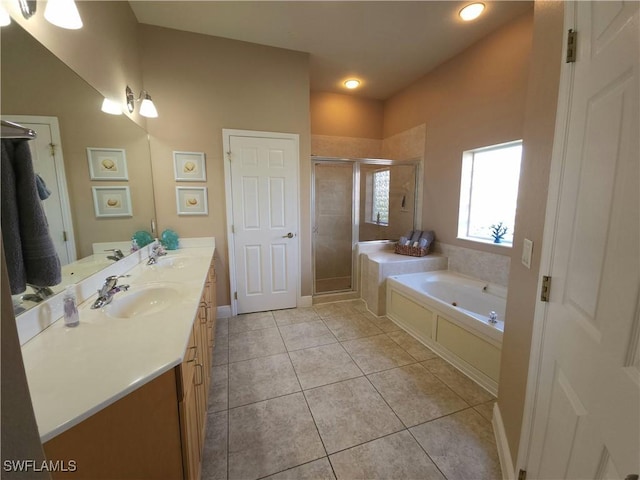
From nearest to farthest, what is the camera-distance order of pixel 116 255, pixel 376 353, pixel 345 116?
pixel 116 255, pixel 376 353, pixel 345 116

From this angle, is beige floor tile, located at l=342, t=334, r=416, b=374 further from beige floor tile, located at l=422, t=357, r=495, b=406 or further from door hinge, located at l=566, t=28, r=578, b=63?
door hinge, located at l=566, t=28, r=578, b=63

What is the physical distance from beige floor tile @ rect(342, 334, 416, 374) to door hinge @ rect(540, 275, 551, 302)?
1.42 m

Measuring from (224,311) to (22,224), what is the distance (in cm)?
243

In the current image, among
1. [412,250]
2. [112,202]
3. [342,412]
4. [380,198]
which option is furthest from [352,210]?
[112,202]

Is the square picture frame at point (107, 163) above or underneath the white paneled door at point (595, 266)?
above

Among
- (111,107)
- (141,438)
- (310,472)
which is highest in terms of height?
(111,107)

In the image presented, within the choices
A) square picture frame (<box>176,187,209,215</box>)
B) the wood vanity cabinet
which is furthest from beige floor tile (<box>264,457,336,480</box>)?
square picture frame (<box>176,187,209,215</box>)

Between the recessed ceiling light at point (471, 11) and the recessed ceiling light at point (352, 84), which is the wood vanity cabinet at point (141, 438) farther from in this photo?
the recessed ceiling light at point (352, 84)

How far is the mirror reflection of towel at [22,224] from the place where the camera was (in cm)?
71

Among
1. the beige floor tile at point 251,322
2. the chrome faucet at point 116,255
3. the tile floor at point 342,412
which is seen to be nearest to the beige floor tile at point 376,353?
the tile floor at point 342,412

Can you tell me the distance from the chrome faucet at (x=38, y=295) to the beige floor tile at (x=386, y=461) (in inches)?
60.7

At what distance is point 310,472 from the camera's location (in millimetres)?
1294

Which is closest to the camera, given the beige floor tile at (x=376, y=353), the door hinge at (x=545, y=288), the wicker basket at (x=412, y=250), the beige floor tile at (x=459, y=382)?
the door hinge at (x=545, y=288)

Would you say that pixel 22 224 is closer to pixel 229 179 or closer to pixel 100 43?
pixel 100 43
